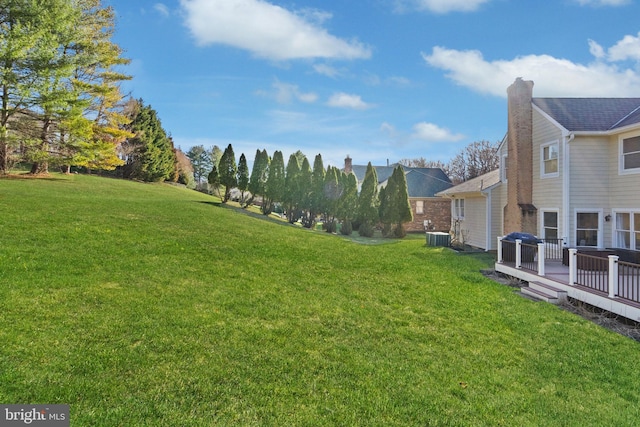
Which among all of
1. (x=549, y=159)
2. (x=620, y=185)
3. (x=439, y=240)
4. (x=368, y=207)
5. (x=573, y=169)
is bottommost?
(x=439, y=240)

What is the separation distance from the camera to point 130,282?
7.04 m

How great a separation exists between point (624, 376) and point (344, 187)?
2139 cm

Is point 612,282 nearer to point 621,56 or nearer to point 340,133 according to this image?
point 621,56

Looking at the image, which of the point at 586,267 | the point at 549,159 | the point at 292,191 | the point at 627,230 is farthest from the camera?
the point at 292,191

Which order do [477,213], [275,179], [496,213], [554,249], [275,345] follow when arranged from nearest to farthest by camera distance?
[275,345], [554,249], [496,213], [477,213], [275,179]

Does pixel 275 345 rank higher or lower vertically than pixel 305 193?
lower

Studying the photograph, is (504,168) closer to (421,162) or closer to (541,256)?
(541,256)

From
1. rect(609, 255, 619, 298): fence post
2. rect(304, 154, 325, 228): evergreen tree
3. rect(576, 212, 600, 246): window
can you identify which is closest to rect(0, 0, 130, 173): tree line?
rect(304, 154, 325, 228): evergreen tree


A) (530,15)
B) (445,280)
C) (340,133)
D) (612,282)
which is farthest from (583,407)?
(340,133)

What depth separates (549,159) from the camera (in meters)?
13.7

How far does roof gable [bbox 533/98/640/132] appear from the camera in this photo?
12.6 metres

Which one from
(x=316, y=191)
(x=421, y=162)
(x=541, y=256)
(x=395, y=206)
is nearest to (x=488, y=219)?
(x=395, y=206)

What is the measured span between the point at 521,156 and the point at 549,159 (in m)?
1.27

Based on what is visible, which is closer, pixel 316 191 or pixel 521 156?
pixel 521 156
